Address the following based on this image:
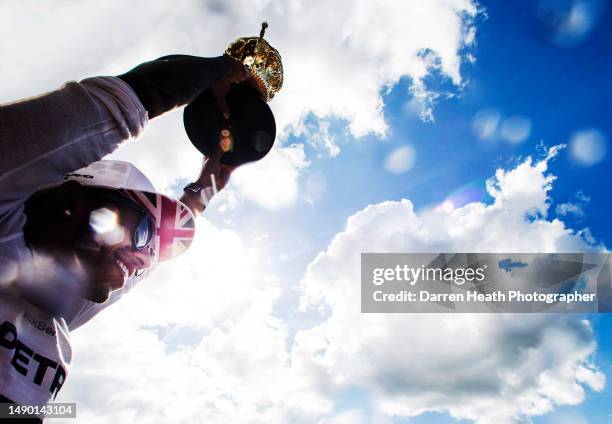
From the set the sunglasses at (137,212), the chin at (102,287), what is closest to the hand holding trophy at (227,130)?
the sunglasses at (137,212)

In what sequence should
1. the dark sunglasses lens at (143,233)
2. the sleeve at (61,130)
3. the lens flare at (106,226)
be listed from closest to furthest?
the sleeve at (61,130) → the lens flare at (106,226) → the dark sunglasses lens at (143,233)

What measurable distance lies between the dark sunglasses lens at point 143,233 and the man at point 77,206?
0.01 metres

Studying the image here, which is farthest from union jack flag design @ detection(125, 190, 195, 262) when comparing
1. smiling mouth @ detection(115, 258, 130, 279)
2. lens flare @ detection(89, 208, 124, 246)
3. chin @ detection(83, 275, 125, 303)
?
chin @ detection(83, 275, 125, 303)

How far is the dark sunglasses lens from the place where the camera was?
412cm

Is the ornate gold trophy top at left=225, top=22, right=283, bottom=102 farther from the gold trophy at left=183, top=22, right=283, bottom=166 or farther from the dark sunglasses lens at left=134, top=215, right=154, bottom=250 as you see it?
the dark sunglasses lens at left=134, top=215, right=154, bottom=250

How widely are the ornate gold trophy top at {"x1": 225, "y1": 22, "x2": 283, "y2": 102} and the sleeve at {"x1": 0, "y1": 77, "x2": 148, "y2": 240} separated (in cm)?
362

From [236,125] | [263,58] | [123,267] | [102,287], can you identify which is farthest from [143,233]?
[263,58]

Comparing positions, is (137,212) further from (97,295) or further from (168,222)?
(97,295)

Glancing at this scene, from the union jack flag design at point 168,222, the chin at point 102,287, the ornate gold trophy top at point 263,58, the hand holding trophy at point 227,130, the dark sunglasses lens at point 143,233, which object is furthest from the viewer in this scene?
the ornate gold trophy top at point 263,58

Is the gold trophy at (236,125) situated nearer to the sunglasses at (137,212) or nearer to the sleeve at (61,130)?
the sunglasses at (137,212)

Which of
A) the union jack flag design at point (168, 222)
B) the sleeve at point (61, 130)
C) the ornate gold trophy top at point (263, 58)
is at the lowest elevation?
the sleeve at point (61, 130)

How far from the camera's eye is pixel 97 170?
4.15 m

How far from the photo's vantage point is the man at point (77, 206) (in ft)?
4.79

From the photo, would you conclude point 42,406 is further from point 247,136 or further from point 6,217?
point 247,136
